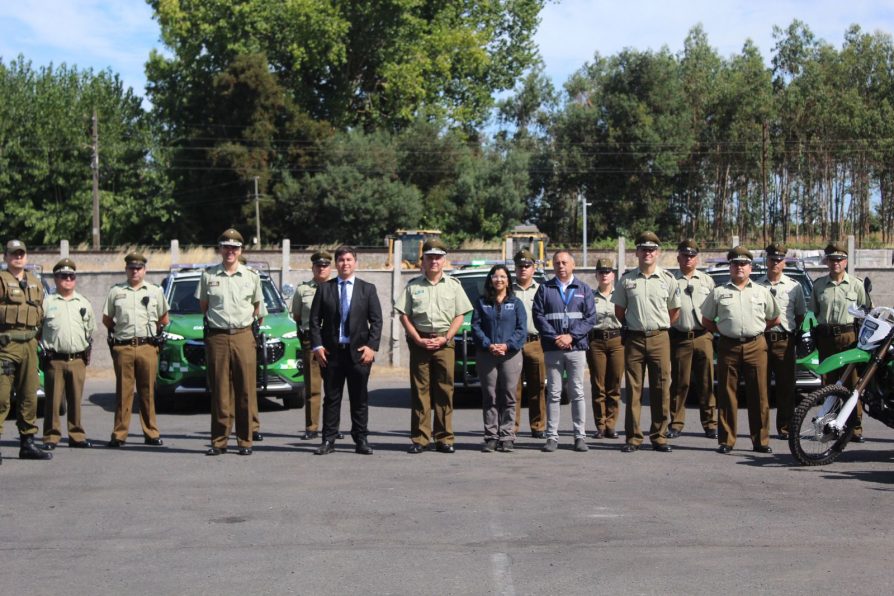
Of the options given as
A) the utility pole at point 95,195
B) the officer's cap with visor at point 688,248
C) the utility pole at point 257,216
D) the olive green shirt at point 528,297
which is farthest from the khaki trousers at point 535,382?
the utility pole at point 257,216

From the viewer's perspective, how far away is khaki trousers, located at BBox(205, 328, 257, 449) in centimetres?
1179

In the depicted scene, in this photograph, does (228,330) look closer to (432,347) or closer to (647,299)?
(432,347)

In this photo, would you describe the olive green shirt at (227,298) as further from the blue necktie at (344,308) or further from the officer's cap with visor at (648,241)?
the officer's cap with visor at (648,241)

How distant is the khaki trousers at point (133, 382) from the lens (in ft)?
40.4

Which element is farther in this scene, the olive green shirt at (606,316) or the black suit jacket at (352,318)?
A: the olive green shirt at (606,316)

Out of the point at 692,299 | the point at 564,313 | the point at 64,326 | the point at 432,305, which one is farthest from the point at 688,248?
the point at 64,326

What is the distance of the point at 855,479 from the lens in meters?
10.1

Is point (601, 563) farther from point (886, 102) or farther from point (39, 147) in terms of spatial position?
point (886, 102)

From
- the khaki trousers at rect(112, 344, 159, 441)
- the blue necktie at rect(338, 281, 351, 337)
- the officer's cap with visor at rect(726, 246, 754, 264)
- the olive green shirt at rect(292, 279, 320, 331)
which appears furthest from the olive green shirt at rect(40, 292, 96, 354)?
the officer's cap with visor at rect(726, 246, 754, 264)

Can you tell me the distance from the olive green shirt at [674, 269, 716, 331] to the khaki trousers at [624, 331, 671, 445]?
2.73 ft

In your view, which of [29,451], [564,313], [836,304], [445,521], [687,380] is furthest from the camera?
[687,380]

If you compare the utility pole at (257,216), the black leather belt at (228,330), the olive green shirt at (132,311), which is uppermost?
the utility pole at (257,216)

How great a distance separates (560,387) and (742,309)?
6.62 ft

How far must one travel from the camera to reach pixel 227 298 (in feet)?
38.8
